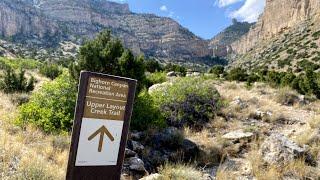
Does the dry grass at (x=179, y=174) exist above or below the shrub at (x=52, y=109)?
below

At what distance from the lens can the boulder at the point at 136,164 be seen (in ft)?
30.2

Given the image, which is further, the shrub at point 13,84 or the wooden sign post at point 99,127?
the shrub at point 13,84

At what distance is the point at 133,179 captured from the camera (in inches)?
339

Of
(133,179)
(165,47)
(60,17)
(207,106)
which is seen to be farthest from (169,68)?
(60,17)

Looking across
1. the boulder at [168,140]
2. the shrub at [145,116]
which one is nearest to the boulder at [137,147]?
the boulder at [168,140]

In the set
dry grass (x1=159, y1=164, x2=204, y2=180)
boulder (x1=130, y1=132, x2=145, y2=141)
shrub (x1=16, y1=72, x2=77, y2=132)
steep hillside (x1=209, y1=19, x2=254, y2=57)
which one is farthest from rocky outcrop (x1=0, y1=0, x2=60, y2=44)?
dry grass (x1=159, y1=164, x2=204, y2=180)

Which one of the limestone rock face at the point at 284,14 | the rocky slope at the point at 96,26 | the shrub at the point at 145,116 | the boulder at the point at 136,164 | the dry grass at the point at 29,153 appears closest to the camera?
the dry grass at the point at 29,153

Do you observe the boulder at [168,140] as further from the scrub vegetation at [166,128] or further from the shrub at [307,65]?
the shrub at [307,65]

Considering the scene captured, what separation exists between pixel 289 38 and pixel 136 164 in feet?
242

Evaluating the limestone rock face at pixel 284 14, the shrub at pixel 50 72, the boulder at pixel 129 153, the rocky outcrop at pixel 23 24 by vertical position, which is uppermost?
the limestone rock face at pixel 284 14

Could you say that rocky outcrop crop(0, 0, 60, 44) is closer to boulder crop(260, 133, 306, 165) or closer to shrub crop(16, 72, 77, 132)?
shrub crop(16, 72, 77, 132)

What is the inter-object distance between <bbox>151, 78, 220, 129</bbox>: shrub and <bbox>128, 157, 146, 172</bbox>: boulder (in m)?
4.20

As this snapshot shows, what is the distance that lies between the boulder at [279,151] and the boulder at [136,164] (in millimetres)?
2742

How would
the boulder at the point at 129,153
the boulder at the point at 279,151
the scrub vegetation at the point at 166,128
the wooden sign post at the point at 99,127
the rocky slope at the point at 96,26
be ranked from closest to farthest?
1. the wooden sign post at the point at 99,127
2. the scrub vegetation at the point at 166,128
3. the boulder at the point at 279,151
4. the boulder at the point at 129,153
5. the rocky slope at the point at 96,26
